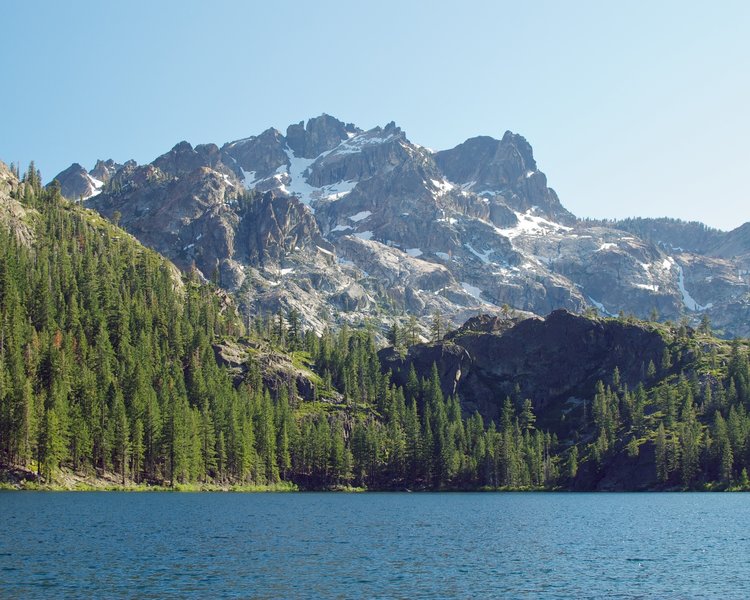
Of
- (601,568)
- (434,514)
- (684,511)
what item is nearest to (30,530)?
(601,568)

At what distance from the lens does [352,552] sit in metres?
77.6

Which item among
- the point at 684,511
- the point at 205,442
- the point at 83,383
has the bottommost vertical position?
the point at 684,511

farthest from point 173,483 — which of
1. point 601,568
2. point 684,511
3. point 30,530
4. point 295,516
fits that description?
point 601,568

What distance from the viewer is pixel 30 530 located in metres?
82.2

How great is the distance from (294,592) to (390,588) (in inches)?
285

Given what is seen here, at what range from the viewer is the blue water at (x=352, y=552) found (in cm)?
5838

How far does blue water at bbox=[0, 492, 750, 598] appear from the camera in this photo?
58375mm

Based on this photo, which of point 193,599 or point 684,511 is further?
point 684,511

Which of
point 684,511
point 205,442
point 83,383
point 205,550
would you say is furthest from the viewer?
point 205,442

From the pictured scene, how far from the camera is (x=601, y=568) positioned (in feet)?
232

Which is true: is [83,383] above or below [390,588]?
above

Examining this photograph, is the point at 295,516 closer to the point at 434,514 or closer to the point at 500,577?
the point at 434,514

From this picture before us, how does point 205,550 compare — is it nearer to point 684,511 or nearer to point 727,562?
point 727,562

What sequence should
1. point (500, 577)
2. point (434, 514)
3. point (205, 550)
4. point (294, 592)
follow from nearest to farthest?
point (294, 592), point (500, 577), point (205, 550), point (434, 514)
